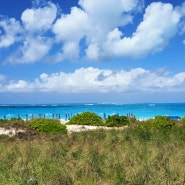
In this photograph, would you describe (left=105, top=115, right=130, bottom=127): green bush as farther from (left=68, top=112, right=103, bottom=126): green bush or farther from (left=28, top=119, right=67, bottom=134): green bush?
(left=28, top=119, right=67, bottom=134): green bush

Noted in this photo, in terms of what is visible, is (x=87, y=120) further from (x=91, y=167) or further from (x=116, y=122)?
(x=91, y=167)

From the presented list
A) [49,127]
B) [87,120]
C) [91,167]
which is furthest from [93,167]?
[87,120]

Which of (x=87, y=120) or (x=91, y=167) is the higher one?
(x=87, y=120)

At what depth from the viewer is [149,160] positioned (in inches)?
346

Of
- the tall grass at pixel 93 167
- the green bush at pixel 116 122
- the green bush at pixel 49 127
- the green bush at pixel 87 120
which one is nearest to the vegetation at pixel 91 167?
the tall grass at pixel 93 167

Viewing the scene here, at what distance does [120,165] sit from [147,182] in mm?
1338

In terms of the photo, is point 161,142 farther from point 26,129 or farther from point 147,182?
point 26,129

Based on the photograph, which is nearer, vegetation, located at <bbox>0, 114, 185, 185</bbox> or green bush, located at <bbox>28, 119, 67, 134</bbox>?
vegetation, located at <bbox>0, 114, 185, 185</bbox>

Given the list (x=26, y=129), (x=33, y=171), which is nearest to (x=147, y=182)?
(x=33, y=171)

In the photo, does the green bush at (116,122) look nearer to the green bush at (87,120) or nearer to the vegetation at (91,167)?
the green bush at (87,120)

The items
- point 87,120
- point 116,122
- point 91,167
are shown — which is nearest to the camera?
point 91,167

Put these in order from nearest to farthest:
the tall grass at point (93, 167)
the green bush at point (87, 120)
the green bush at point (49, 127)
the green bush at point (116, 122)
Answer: the tall grass at point (93, 167), the green bush at point (49, 127), the green bush at point (116, 122), the green bush at point (87, 120)

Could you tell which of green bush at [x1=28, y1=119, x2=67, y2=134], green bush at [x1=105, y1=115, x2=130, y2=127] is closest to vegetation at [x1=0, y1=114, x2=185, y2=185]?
green bush at [x1=28, y1=119, x2=67, y2=134]

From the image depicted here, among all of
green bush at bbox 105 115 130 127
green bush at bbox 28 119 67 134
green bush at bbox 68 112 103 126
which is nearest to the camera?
green bush at bbox 28 119 67 134
